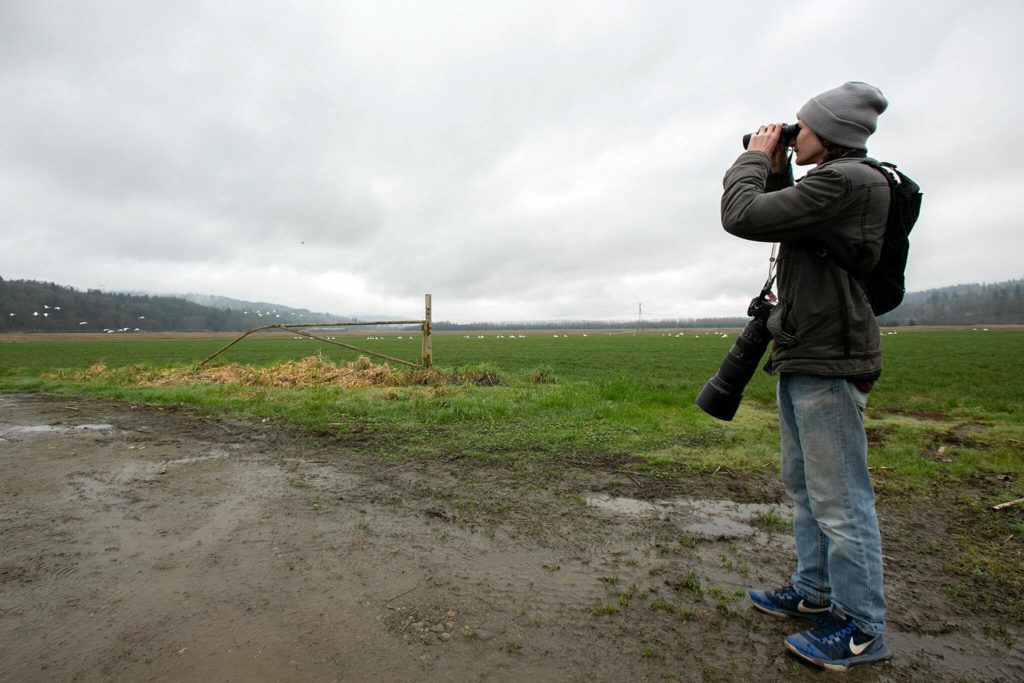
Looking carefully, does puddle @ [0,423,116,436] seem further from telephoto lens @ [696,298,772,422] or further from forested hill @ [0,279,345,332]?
forested hill @ [0,279,345,332]

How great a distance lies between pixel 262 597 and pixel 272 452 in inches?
126

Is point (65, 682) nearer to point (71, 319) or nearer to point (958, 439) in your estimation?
point (958, 439)

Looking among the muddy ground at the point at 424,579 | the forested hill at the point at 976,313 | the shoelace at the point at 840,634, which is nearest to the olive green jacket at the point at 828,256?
the shoelace at the point at 840,634

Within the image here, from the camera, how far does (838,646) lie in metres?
1.90

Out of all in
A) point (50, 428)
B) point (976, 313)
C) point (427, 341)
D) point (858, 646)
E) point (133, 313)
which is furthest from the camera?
point (976, 313)

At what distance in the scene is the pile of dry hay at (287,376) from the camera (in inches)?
402

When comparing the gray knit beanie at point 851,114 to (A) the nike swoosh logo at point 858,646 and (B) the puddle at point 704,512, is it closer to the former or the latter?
(A) the nike swoosh logo at point 858,646

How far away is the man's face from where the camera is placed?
2.14 metres

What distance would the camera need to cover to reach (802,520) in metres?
2.27

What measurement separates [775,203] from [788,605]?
1.79 meters

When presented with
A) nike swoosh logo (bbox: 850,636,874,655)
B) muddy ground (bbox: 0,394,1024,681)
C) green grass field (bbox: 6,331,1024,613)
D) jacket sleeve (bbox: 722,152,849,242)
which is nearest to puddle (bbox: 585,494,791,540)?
muddy ground (bbox: 0,394,1024,681)

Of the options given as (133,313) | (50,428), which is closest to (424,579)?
(50,428)

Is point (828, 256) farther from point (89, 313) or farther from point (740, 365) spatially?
point (89, 313)

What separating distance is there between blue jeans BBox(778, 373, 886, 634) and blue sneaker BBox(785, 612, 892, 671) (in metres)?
0.05
